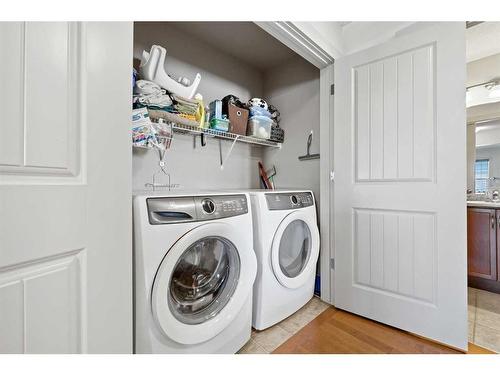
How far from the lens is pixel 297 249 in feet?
5.66

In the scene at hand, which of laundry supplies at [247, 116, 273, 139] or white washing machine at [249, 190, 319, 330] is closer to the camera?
white washing machine at [249, 190, 319, 330]

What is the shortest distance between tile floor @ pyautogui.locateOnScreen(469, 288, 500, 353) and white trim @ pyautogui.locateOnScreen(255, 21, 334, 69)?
2.05m

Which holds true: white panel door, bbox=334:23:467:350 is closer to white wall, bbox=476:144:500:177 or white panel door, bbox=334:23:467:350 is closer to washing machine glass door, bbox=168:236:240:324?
washing machine glass door, bbox=168:236:240:324

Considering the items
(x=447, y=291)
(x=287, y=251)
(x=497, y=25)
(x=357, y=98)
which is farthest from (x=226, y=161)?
(x=497, y=25)

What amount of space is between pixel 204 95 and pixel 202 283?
1.48 metres

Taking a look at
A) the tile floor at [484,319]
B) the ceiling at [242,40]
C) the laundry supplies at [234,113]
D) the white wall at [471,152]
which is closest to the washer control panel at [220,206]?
the laundry supplies at [234,113]

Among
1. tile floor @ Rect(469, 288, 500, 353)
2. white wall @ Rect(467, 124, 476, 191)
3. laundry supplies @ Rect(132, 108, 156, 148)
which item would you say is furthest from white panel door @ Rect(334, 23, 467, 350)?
white wall @ Rect(467, 124, 476, 191)

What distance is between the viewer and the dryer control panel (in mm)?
946

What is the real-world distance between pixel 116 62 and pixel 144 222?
56 cm

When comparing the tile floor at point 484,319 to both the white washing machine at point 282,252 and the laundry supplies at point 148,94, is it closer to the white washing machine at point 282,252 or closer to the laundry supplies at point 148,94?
the white washing machine at point 282,252

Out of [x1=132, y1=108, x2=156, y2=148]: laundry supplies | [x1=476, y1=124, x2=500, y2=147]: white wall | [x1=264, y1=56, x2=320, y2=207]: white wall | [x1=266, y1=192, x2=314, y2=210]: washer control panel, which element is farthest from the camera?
[x1=476, y1=124, x2=500, y2=147]: white wall

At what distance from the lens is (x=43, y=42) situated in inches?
22.5

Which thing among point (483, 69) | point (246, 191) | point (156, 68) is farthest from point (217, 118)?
point (483, 69)
